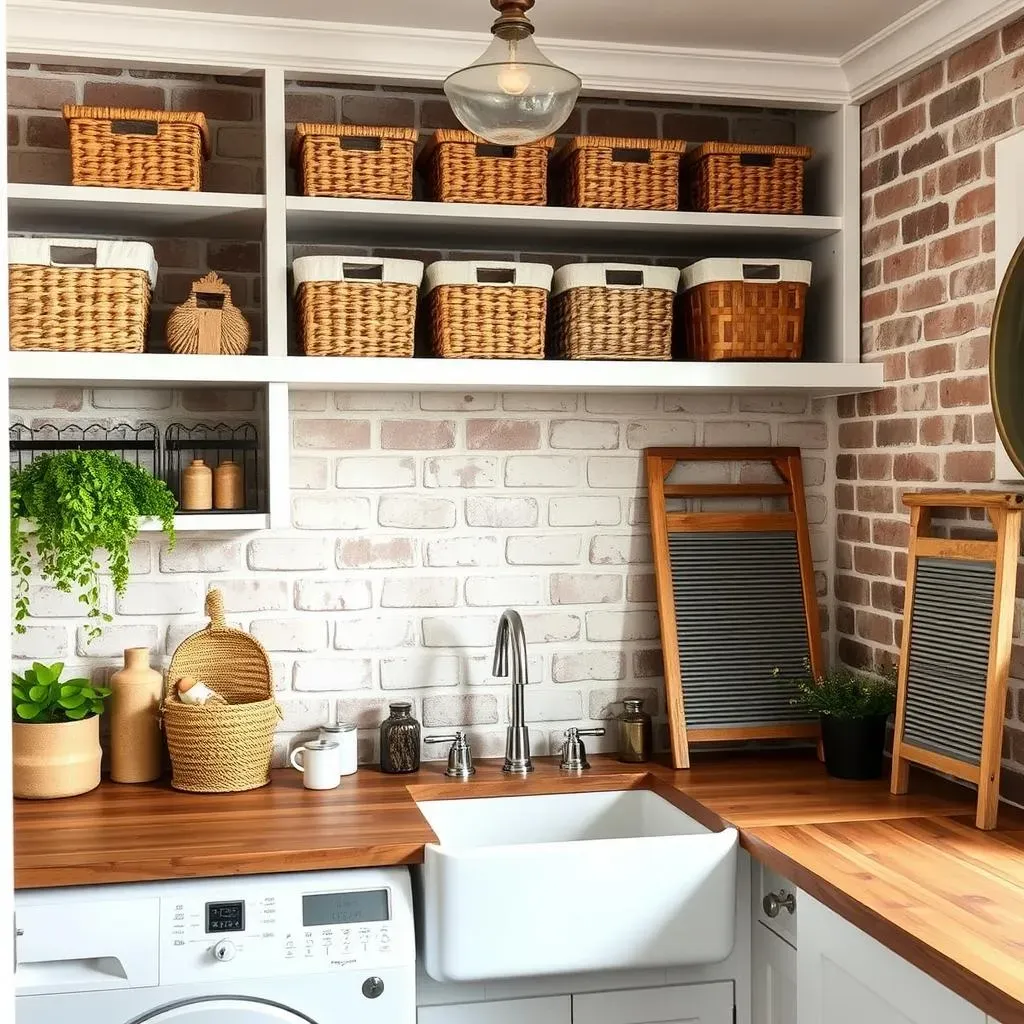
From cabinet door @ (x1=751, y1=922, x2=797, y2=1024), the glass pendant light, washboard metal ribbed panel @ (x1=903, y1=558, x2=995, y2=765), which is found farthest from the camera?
washboard metal ribbed panel @ (x1=903, y1=558, x2=995, y2=765)

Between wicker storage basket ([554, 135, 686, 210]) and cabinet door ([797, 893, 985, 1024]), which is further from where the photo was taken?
wicker storage basket ([554, 135, 686, 210])

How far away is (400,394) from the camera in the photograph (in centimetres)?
279

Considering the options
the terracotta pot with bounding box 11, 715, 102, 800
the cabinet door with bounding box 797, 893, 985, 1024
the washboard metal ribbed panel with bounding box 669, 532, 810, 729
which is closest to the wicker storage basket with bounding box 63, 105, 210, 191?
the terracotta pot with bounding box 11, 715, 102, 800

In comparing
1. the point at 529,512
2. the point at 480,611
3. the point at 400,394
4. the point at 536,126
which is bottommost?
the point at 480,611

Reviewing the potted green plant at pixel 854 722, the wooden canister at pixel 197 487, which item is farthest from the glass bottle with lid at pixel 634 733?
the wooden canister at pixel 197 487

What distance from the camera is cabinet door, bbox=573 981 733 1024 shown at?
7.26 ft

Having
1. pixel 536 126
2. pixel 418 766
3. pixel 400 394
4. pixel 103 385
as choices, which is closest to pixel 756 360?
pixel 400 394

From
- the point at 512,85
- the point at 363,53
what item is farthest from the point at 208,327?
the point at 512,85

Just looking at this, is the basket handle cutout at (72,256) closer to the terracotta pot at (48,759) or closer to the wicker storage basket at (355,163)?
the wicker storage basket at (355,163)

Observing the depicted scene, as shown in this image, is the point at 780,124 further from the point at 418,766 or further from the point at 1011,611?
the point at 418,766

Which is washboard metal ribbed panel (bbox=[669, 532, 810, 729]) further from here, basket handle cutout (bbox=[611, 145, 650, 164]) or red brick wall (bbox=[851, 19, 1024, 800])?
basket handle cutout (bbox=[611, 145, 650, 164])

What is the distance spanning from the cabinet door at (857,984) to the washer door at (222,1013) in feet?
2.75

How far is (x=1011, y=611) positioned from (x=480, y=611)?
1160 mm

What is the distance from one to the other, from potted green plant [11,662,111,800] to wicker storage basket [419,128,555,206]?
50.0 inches
